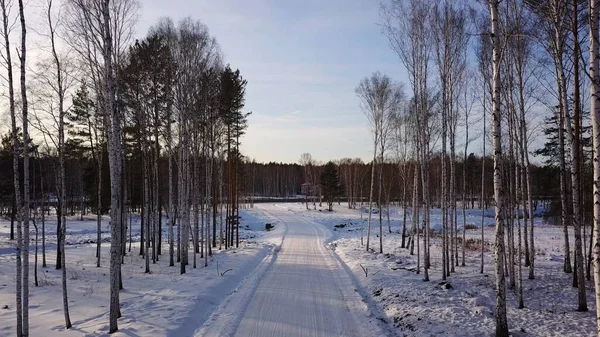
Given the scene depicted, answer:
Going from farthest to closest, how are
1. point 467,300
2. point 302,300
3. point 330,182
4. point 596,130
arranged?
point 330,182 < point 302,300 < point 467,300 < point 596,130

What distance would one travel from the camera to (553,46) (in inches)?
377

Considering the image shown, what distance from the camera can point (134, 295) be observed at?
12094 millimetres

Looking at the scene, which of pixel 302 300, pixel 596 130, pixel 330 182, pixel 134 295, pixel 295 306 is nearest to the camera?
pixel 596 130

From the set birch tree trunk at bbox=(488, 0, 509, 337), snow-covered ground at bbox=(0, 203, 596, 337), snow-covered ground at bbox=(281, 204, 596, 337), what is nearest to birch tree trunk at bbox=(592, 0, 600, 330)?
birch tree trunk at bbox=(488, 0, 509, 337)

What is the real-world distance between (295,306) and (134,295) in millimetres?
5351

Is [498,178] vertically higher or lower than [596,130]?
lower

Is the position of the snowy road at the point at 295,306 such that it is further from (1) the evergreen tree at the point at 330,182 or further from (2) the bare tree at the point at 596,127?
(1) the evergreen tree at the point at 330,182

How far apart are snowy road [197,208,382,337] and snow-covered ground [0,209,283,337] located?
2.32 ft

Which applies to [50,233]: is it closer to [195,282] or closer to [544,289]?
[195,282]

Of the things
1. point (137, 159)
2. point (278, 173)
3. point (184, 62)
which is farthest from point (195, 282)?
point (278, 173)

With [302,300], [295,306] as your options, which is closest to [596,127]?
[295,306]

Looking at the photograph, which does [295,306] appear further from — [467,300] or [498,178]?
[498,178]

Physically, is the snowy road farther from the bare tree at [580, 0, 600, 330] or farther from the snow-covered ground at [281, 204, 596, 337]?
the bare tree at [580, 0, 600, 330]

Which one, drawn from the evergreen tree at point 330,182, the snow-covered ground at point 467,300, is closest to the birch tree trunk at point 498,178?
the snow-covered ground at point 467,300
